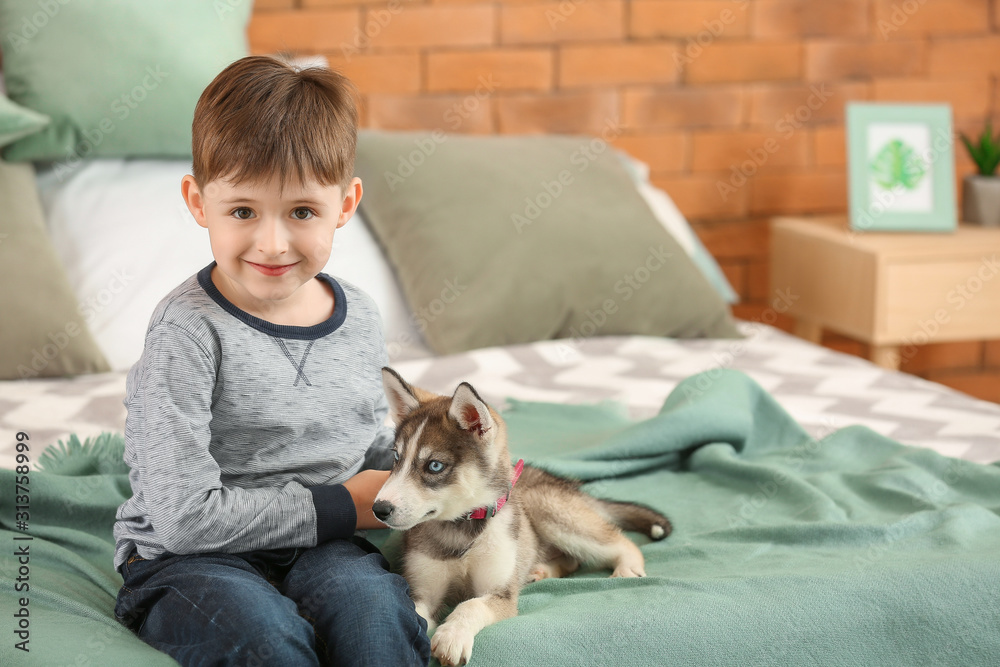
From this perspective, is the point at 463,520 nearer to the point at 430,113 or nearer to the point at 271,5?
the point at 430,113

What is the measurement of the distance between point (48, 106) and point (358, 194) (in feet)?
4.36

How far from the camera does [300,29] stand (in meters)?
2.68

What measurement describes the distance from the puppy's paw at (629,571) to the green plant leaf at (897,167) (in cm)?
201

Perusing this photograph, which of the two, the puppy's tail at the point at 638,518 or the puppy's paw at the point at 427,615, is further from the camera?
the puppy's tail at the point at 638,518

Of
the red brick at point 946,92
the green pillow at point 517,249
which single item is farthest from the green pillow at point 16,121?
the red brick at point 946,92

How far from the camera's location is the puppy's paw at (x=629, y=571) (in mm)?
1114

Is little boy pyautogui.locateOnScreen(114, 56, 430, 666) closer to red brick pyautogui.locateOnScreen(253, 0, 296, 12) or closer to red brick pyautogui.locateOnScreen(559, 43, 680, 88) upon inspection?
red brick pyautogui.locateOnScreen(253, 0, 296, 12)

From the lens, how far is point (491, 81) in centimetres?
282

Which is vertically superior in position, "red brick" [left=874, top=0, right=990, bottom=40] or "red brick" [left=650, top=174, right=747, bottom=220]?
"red brick" [left=874, top=0, right=990, bottom=40]

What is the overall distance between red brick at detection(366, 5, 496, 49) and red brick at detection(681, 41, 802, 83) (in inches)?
24.8

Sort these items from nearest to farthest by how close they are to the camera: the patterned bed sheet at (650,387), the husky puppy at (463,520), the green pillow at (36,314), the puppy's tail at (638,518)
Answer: the husky puppy at (463,520) < the puppy's tail at (638,518) < the patterned bed sheet at (650,387) < the green pillow at (36,314)

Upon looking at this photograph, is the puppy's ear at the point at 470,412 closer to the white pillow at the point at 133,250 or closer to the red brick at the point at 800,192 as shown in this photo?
the white pillow at the point at 133,250

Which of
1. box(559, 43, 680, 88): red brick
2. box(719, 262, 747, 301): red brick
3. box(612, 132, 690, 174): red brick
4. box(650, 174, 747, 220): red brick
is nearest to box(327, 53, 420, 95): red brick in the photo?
box(559, 43, 680, 88): red brick

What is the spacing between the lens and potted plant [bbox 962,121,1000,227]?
2.81 meters
